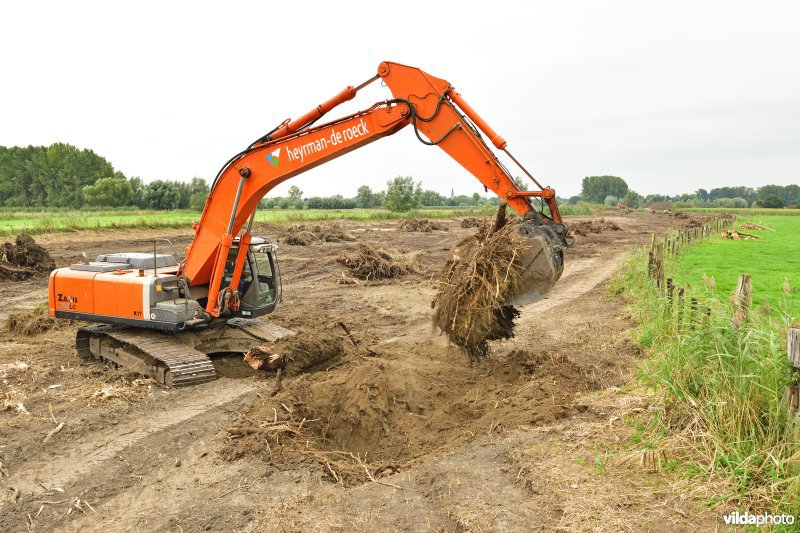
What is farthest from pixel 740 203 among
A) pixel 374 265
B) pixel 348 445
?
pixel 348 445

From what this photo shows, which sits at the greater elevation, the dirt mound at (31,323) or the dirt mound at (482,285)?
the dirt mound at (482,285)

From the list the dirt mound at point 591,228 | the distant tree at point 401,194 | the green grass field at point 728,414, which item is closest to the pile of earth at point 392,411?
the green grass field at point 728,414

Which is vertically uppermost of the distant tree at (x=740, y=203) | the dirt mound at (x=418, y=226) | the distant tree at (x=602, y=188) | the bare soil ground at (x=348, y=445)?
the distant tree at (x=602, y=188)

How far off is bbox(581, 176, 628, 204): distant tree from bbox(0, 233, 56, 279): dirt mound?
141 m

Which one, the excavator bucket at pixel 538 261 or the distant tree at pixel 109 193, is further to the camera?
the distant tree at pixel 109 193

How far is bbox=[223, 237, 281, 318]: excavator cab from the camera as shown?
31.8 ft

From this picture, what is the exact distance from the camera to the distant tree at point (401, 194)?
60281 mm

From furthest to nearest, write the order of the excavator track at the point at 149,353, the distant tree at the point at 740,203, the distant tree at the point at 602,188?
the distant tree at the point at 602,188
the distant tree at the point at 740,203
the excavator track at the point at 149,353

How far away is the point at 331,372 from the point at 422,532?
4.53 m

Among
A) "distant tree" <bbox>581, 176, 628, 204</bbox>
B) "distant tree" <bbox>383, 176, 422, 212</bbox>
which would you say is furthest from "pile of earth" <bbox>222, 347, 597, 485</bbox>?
"distant tree" <bbox>581, 176, 628, 204</bbox>

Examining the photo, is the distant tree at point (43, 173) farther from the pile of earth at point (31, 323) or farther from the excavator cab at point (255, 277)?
the excavator cab at point (255, 277)

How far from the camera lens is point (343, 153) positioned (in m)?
8.63

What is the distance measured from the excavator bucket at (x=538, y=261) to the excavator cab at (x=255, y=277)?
442 cm

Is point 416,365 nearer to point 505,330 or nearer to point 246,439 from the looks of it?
point 505,330
